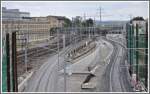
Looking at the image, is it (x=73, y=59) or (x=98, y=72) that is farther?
(x=73, y=59)

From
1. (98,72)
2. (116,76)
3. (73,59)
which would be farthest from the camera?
(73,59)

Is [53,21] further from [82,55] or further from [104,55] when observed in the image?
[104,55]

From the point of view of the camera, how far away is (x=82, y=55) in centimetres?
618

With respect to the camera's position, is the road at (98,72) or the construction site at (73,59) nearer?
the construction site at (73,59)

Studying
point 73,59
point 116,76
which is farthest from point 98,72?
point 73,59

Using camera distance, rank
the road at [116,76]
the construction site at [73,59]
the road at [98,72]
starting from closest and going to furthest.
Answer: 1. the construction site at [73,59]
2. the road at [116,76]
3. the road at [98,72]

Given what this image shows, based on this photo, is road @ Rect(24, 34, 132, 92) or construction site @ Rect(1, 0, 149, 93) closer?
construction site @ Rect(1, 0, 149, 93)

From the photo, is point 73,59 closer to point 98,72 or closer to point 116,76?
point 98,72

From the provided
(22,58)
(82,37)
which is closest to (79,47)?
(82,37)

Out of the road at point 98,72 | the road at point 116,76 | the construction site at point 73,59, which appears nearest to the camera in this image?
the construction site at point 73,59

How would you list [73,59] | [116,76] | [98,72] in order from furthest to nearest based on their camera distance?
1. [73,59]
2. [98,72]
3. [116,76]

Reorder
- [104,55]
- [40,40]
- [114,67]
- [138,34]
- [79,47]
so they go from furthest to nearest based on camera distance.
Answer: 1. [79,47]
2. [104,55]
3. [40,40]
4. [114,67]
5. [138,34]

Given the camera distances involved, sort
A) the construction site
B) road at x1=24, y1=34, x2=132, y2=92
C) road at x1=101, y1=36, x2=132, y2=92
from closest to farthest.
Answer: the construction site < road at x1=101, y1=36, x2=132, y2=92 < road at x1=24, y1=34, x2=132, y2=92

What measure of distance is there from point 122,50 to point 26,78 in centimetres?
267
